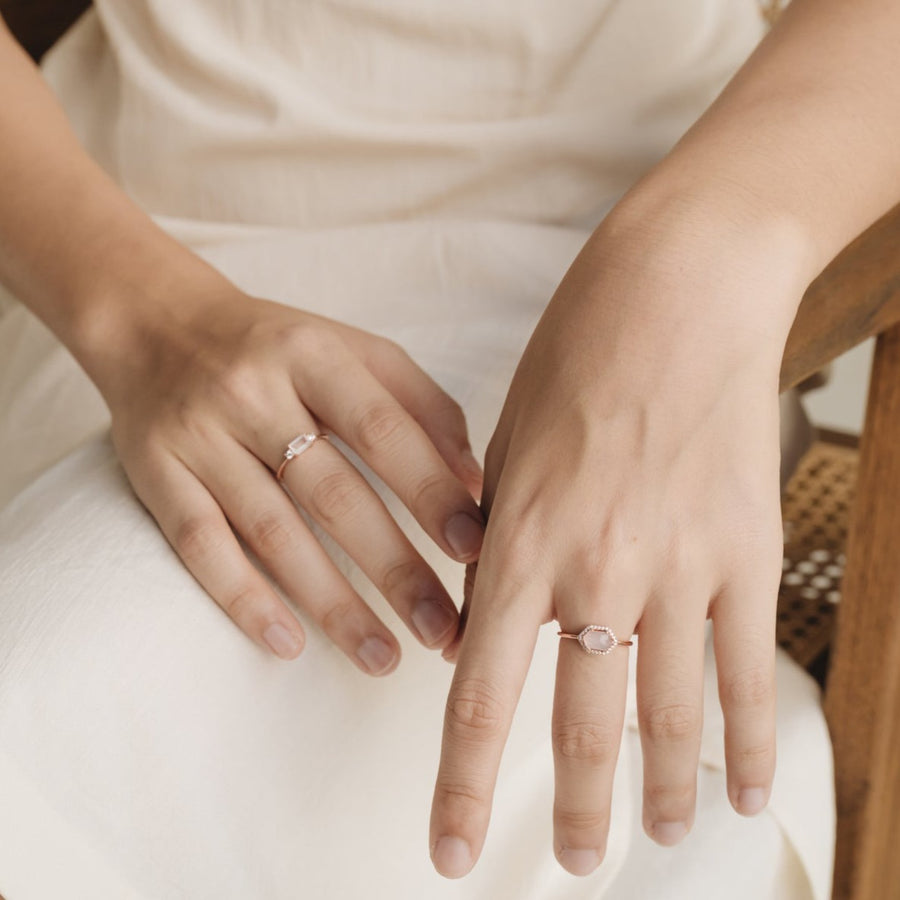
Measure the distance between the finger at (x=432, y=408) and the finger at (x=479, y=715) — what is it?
114 millimetres

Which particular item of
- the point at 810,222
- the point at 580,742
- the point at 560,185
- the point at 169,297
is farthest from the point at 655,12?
the point at 580,742

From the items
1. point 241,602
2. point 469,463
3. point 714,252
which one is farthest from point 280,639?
point 714,252

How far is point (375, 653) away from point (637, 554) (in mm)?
135

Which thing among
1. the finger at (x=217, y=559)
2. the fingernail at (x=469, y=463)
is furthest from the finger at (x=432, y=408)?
the finger at (x=217, y=559)

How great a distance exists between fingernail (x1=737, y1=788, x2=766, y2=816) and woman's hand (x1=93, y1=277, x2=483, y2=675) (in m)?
0.14

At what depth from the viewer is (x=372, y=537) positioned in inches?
20.2

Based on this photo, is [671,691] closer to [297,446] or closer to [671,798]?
[671,798]

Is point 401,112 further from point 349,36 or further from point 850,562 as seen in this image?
point 850,562

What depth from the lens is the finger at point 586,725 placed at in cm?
44

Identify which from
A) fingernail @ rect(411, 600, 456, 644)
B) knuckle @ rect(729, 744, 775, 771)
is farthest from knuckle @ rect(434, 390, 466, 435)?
knuckle @ rect(729, 744, 775, 771)

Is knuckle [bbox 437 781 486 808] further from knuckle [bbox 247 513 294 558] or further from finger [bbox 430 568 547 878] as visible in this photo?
knuckle [bbox 247 513 294 558]

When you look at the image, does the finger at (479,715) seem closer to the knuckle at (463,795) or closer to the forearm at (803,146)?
the knuckle at (463,795)

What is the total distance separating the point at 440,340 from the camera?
0.65 metres

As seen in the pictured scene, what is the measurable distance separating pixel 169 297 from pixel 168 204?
22 centimetres
